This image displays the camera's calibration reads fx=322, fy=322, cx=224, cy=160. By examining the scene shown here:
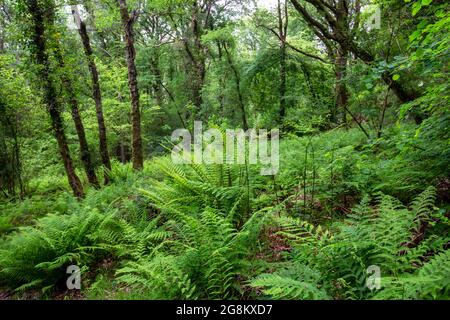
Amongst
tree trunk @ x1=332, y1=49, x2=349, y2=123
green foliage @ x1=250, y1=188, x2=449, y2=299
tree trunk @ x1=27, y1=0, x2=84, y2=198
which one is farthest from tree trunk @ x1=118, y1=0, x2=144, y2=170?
green foliage @ x1=250, y1=188, x2=449, y2=299

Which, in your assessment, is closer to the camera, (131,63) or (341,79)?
(341,79)

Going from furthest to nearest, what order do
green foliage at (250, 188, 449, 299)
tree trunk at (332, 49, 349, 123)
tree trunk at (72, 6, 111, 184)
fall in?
1. tree trunk at (72, 6, 111, 184)
2. tree trunk at (332, 49, 349, 123)
3. green foliage at (250, 188, 449, 299)

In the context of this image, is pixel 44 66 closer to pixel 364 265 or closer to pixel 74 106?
pixel 74 106

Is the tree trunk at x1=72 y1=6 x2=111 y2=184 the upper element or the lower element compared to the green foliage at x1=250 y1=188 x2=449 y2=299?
upper

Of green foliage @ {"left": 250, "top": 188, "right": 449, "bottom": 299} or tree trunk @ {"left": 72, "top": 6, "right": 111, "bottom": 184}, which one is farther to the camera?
tree trunk @ {"left": 72, "top": 6, "right": 111, "bottom": 184}

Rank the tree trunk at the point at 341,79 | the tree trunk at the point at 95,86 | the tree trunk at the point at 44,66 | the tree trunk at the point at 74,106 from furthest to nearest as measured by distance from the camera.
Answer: the tree trunk at the point at 95,86 < the tree trunk at the point at 74,106 < the tree trunk at the point at 44,66 < the tree trunk at the point at 341,79

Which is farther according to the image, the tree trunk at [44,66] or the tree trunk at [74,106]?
the tree trunk at [74,106]

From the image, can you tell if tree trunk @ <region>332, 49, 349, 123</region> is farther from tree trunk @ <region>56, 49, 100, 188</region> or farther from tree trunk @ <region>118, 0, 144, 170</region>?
tree trunk @ <region>56, 49, 100, 188</region>

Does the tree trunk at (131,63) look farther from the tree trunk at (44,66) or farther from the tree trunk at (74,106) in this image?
the tree trunk at (44,66)

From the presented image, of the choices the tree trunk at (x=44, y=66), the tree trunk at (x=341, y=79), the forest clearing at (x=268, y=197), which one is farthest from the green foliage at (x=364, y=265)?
the tree trunk at (x=44, y=66)

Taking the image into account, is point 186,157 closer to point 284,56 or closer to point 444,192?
point 444,192

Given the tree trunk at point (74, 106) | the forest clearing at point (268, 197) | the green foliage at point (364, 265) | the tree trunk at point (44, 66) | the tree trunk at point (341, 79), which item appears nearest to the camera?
the green foliage at point (364, 265)

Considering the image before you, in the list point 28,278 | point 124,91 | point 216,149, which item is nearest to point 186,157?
point 216,149

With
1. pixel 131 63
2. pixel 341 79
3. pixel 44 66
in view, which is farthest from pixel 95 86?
pixel 341 79
